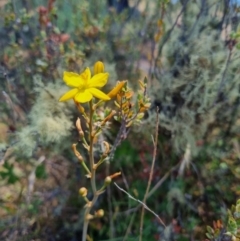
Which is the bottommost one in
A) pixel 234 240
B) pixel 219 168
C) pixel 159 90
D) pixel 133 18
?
pixel 234 240

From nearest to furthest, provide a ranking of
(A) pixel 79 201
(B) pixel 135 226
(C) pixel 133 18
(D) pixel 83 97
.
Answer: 1. (D) pixel 83 97
2. (B) pixel 135 226
3. (A) pixel 79 201
4. (C) pixel 133 18

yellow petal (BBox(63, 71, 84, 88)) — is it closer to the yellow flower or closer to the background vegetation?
the yellow flower

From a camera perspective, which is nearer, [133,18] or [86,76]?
[86,76]

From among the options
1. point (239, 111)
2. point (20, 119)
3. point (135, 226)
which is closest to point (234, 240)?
point (135, 226)

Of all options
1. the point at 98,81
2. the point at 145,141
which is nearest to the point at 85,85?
the point at 98,81

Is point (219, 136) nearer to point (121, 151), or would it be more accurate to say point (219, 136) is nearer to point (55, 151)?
point (121, 151)

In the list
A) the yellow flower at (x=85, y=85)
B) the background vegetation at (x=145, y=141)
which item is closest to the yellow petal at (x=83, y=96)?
the yellow flower at (x=85, y=85)

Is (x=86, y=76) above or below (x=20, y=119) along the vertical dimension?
below

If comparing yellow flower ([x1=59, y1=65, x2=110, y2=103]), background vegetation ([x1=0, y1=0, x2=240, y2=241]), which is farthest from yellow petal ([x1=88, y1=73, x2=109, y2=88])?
background vegetation ([x1=0, y1=0, x2=240, y2=241])
